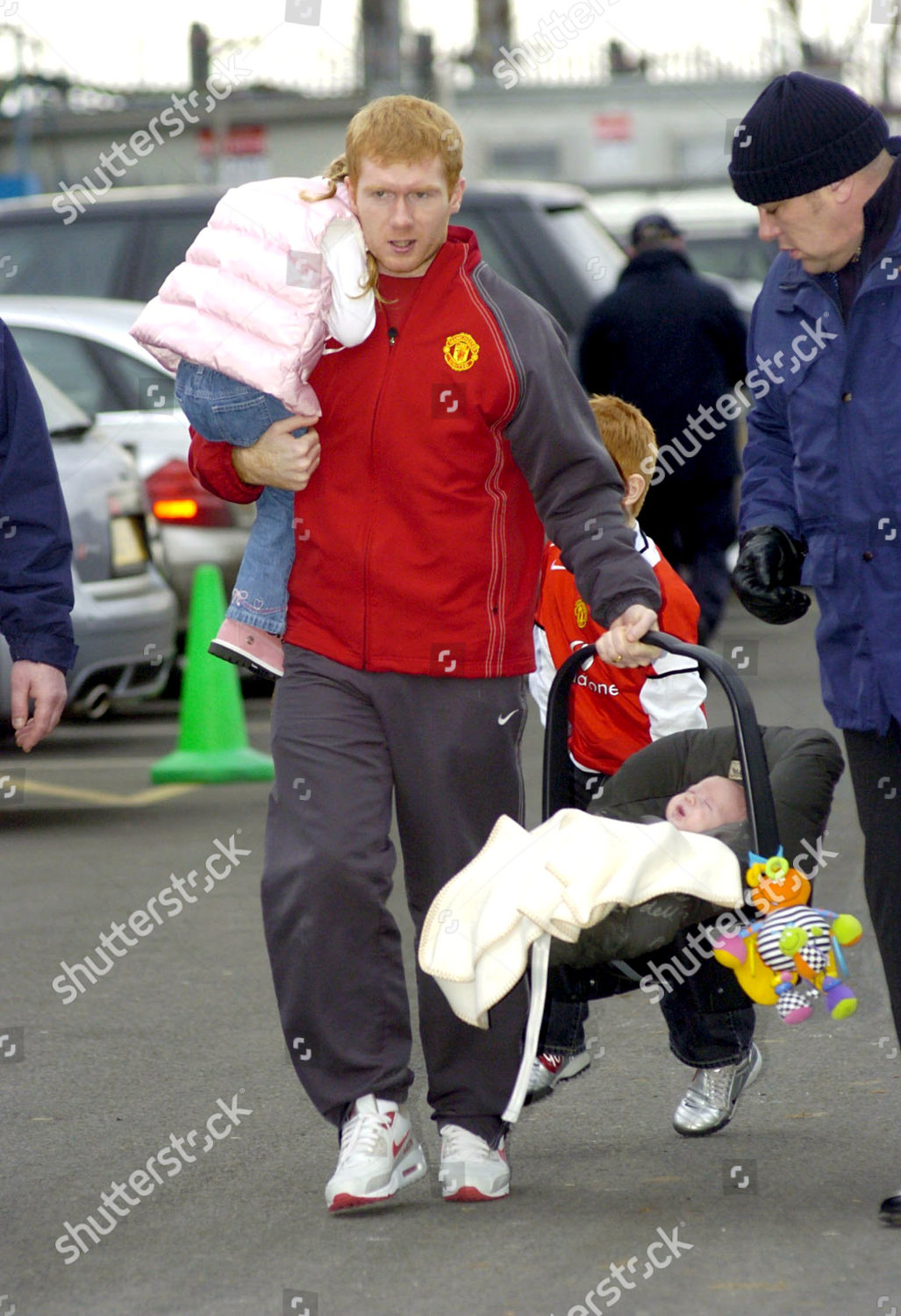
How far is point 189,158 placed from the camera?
1668 inches

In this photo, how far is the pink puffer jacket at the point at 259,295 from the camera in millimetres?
3807

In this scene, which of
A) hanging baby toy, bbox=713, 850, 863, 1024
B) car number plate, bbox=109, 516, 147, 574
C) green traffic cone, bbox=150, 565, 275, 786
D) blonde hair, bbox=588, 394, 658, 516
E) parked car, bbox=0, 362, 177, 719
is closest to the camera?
hanging baby toy, bbox=713, 850, 863, 1024

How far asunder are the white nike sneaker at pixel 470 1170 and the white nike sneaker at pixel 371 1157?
0.08 meters

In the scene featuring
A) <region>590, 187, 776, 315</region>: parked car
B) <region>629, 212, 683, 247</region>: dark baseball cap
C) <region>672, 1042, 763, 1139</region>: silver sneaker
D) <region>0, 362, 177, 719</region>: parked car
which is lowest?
<region>590, 187, 776, 315</region>: parked car

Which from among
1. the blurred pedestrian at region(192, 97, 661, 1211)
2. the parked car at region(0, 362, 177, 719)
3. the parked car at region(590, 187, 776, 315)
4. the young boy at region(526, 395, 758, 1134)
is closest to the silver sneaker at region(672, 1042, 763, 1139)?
the young boy at region(526, 395, 758, 1134)

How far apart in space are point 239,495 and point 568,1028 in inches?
52.0

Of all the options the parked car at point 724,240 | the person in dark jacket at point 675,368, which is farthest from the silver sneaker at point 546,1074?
the parked car at point 724,240

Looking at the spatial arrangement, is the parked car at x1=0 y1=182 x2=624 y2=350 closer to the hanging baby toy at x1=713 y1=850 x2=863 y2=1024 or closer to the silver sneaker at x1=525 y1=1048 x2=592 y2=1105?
the silver sneaker at x1=525 y1=1048 x2=592 y2=1105

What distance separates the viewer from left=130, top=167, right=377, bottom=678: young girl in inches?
150

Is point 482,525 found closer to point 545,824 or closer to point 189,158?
point 545,824

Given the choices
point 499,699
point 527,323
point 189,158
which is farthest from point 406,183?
point 189,158

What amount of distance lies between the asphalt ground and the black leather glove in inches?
41.2

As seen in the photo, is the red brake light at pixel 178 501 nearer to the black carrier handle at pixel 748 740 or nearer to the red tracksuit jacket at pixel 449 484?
the red tracksuit jacket at pixel 449 484

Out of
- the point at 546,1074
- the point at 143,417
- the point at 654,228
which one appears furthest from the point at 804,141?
the point at 143,417
